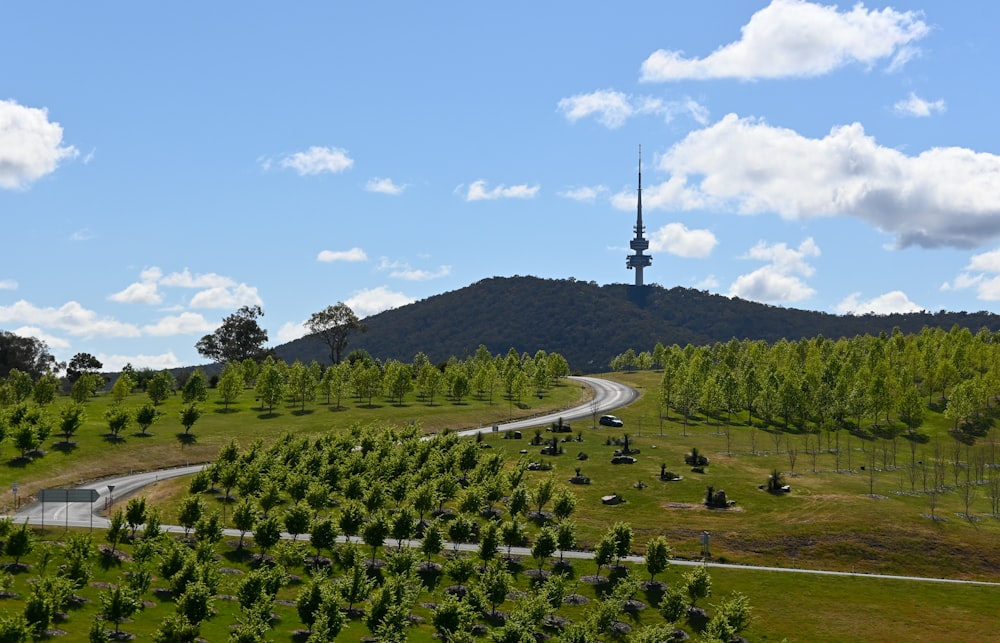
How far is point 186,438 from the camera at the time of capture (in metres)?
139

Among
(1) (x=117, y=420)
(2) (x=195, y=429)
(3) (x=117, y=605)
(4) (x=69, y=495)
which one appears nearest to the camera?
(3) (x=117, y=605)

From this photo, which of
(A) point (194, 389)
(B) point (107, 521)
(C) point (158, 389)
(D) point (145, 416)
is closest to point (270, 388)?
(A) point (194, 389)

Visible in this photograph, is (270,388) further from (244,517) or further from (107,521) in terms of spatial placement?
(244,517)

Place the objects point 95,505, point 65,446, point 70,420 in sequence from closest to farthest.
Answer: point 95,505
point 65,446
point 70,420

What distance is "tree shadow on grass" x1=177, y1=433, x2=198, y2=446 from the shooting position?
136 metres

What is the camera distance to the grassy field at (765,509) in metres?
74.9

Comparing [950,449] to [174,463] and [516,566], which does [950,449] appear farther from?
[174,463]

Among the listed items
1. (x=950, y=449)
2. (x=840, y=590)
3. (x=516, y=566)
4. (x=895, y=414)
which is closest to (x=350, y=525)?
(x=516, y=566)

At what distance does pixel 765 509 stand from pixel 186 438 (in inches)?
3627

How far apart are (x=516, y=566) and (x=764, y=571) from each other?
2558 cm

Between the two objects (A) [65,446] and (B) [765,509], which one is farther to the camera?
(A) [65,446]

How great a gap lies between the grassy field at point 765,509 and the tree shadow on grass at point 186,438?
39.7 inches

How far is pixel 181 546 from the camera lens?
7100cm

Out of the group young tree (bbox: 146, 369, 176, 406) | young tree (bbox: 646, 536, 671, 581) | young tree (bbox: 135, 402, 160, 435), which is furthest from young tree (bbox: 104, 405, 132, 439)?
young tree (bbox: 646, 536, 671, 581)
